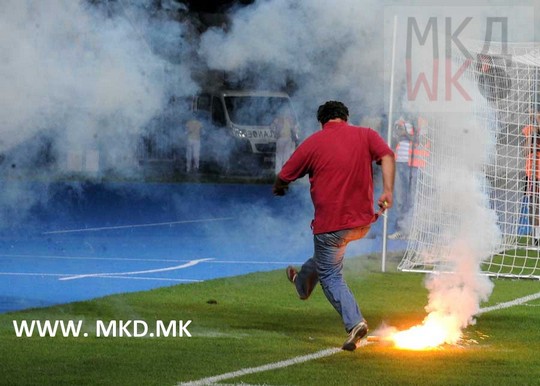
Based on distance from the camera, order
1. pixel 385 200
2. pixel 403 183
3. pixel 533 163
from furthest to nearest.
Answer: pixel 403 183 → pixel 533 163 → pixel 385 200

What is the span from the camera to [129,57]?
15992 millimetres

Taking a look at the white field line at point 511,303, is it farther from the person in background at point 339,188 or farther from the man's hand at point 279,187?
the man's hand at point 279,187

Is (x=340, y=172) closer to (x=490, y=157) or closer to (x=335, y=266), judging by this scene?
(x=335, y=266)

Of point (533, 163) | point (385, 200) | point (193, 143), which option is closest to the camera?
point (385, 200)

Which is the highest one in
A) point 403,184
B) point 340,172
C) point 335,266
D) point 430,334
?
point 403,184

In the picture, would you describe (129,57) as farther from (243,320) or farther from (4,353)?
(4,353)

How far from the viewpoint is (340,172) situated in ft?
33.5

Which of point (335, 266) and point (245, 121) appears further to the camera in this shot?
point (245, 121)

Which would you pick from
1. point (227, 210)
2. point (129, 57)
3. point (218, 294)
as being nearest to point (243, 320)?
point (218, 294)

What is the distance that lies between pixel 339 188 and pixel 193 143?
81.5 ft

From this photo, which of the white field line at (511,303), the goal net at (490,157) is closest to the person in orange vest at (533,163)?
the goal net at (490,157)

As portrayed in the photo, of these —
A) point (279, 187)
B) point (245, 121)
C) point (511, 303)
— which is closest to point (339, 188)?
point (279, 187)

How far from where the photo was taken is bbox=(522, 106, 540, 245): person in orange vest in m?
17.1

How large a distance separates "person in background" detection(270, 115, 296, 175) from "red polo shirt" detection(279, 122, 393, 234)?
805 inches
